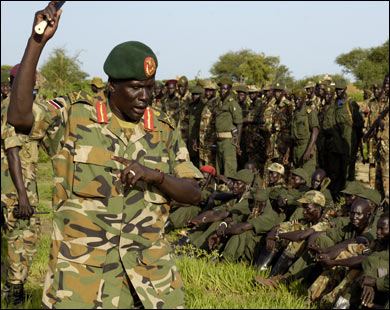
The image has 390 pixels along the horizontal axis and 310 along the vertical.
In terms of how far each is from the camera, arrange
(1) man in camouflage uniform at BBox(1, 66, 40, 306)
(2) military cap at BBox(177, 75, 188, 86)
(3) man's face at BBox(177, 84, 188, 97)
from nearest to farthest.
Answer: (1) man in camouflage uniform at BBox(1, 66, 40, 306) → (3) man's face at BBox(177, 84, 188, 97) → (2) military cap at BBox(177, 75, 188, 86)

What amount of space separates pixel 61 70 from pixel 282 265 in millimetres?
31409

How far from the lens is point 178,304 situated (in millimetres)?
2459

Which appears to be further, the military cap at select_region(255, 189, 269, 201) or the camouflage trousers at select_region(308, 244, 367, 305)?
the military cap at select_region(255, 189, 269, 201)

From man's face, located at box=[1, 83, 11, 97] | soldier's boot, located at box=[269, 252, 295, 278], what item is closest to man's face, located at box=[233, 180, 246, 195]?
soldier's boot, located at box=[269, 252, 295, 278]

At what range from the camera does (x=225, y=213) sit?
7.28 meters

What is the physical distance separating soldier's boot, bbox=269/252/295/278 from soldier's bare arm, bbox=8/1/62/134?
4.01 meters

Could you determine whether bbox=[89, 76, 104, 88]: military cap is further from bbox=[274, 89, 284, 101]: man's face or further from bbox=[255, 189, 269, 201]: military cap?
bbox=[255, 189, 269, 201]: military cap

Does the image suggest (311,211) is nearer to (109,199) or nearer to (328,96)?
(109,199)

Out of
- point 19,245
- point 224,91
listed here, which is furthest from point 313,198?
point 224,91

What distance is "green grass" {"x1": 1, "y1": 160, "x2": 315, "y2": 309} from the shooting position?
457 cm

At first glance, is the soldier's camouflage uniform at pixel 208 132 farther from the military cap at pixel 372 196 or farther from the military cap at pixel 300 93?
the military cap at pixel 372 196

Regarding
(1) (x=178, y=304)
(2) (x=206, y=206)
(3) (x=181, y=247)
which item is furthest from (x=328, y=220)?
(1) (x=178, y=304)

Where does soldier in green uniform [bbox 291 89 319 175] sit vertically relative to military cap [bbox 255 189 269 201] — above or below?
above

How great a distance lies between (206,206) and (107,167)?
5.72 m
